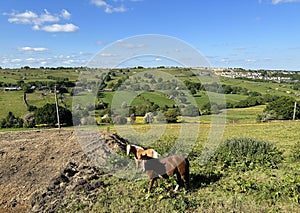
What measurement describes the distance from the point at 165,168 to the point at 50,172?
4613 mm

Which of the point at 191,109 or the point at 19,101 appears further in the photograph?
the point at 19,101

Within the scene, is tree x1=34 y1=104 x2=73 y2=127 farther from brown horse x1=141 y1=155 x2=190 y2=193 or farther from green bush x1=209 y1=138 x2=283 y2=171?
brown horse x1=141 y1=155 x2=190 y2=193

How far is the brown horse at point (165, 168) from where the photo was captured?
25.2ft

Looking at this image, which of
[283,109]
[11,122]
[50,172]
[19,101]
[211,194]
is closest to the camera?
[211,194]

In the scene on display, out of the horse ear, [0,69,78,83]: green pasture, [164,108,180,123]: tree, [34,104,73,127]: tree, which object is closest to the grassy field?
the horse ear

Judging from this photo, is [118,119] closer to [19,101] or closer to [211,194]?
[211,194]

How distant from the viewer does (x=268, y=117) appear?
Result: 51.0 meters

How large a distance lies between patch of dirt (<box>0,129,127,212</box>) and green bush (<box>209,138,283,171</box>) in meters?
4.29

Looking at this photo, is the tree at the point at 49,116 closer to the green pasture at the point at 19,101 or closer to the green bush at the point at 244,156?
the green pasture at the point at 19,101

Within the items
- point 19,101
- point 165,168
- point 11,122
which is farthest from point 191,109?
point 19,101

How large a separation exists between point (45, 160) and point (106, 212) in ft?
15.9

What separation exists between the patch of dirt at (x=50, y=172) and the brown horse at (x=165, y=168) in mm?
1819

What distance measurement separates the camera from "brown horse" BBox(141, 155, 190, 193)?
7695 millimetres

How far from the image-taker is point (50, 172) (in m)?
9.94
